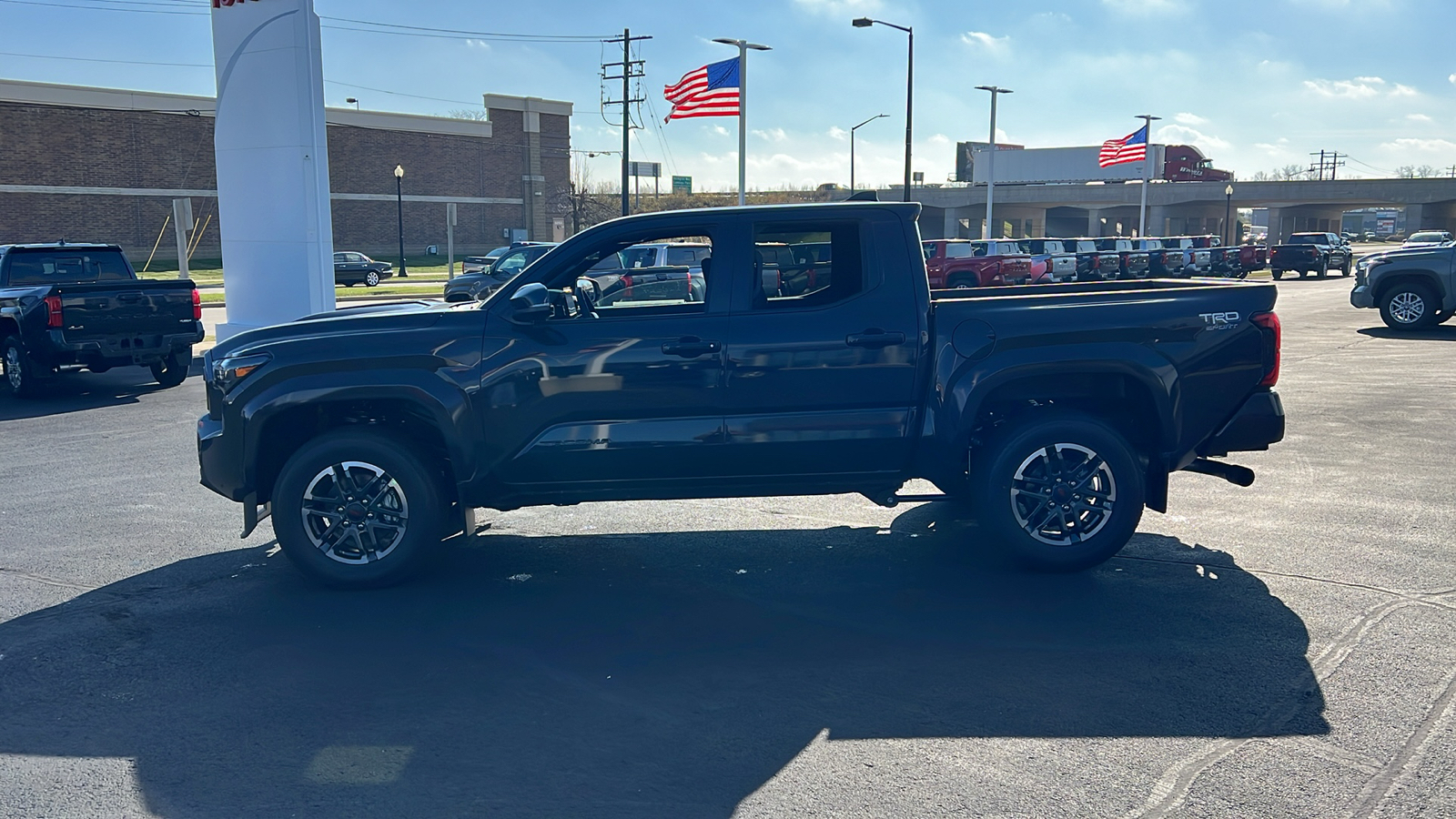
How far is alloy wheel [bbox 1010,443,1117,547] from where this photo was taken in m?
6.11

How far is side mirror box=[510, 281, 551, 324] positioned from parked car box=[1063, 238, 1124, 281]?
31.3 meters

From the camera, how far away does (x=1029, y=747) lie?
4.10 m

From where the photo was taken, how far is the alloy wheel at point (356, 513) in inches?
236

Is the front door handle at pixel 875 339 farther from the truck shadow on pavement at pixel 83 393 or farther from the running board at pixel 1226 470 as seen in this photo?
the truck shadow on pavement at pixel 83 393

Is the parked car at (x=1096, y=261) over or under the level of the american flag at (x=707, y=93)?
under

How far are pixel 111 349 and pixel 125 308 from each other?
51 centimetres

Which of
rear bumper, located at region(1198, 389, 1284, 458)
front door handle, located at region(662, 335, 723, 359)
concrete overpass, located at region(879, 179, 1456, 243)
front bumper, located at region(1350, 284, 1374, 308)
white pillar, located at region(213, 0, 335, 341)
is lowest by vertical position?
rear bumper, located at region(1198, 389, 1284, 458)

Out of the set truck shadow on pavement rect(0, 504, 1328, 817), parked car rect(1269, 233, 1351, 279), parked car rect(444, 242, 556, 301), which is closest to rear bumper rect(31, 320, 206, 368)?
truck shadow on pavement rect(0, 504, 1328, 817)

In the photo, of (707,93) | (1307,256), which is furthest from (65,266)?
(1307,256)

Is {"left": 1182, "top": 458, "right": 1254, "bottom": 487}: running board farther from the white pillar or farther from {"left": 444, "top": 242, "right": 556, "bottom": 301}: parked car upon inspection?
{"left": 444, "top": 242, "right": 556, "bottom": 301}: parked car

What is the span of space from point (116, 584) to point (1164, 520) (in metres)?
6.35

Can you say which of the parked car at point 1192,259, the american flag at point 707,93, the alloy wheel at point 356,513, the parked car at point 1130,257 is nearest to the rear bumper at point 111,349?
the alloy wheel at point 356,513

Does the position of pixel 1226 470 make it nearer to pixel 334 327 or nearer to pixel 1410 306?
pixel 334 327

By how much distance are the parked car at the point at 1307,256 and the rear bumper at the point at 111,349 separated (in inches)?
1702
